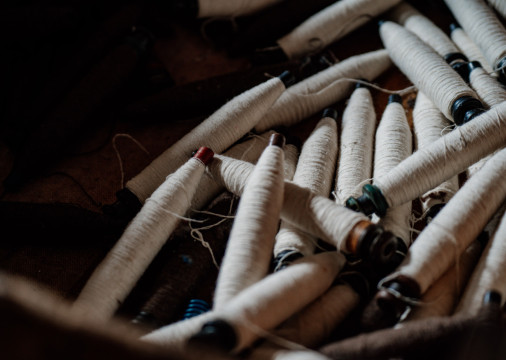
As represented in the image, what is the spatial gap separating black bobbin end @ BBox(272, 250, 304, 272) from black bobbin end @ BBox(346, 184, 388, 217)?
0.88 feet

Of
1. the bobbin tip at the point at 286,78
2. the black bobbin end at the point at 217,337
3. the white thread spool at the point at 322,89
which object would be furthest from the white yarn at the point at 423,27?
the black bobbin end at the point at 217,337

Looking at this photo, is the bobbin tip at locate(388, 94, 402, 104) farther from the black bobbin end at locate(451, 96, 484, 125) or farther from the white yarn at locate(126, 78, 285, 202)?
the white yarn at locate(126, 78, 285, 202)

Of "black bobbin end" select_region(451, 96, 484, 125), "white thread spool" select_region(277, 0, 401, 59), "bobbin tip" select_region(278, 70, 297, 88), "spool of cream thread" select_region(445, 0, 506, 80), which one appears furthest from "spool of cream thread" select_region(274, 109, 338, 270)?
"spool of cream thread" select_region(445, 0, 506, 80)

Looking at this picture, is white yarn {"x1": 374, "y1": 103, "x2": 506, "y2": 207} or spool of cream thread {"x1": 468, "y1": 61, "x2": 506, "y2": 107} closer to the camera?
white yarn {"x1": 374, "y1": 103, "x2": 506, "y2": 207}

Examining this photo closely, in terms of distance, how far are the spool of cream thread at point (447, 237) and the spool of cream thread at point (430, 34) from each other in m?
0.70

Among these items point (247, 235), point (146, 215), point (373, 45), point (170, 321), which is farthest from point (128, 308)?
point (373, 45)

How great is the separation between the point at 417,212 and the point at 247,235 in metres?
0.76

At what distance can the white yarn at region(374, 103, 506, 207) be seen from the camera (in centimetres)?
163

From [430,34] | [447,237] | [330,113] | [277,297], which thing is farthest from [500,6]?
[277,297]

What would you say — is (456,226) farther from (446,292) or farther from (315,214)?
(315,214)

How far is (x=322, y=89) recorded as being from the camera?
226 cm

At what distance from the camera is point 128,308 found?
1647 mm

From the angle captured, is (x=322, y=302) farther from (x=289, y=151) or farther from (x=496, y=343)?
(x=289, y=151)

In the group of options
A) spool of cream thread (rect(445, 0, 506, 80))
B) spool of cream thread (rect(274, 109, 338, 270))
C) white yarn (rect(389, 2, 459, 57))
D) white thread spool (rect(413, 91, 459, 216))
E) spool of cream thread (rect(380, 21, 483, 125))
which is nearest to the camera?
spool of cream thread (rect(274, 109, 338, 270))
